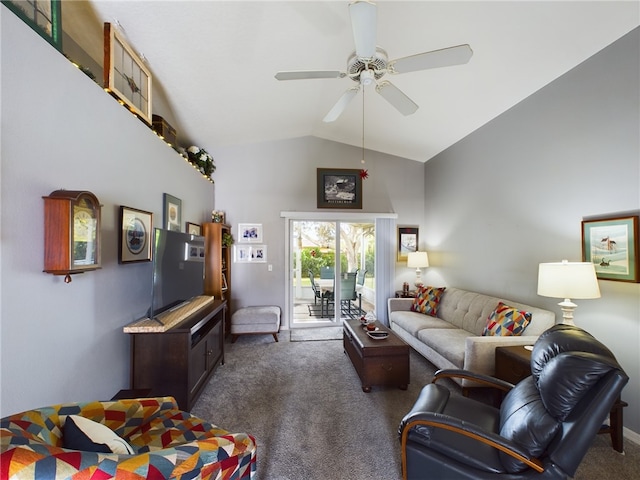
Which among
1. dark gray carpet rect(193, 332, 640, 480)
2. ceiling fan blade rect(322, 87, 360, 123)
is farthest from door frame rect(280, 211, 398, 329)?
ceiling fan blade rect(322, 87, 360, 123)

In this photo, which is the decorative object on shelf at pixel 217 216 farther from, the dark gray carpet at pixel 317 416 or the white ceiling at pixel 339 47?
the dark gray carpet at pixel 317 416

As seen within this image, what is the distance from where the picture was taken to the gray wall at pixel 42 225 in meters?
1.24

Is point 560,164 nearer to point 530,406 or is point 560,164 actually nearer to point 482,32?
point 482,32

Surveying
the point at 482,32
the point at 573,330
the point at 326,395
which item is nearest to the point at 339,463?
the point at 326,395

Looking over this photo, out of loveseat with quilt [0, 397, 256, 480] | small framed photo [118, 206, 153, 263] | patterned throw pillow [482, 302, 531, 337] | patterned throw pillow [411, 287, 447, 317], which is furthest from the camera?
patterned throw pillow [411, 287, 447, 317]

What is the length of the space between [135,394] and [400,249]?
4316 mm

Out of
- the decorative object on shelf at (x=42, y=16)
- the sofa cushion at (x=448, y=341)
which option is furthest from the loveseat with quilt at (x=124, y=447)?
the sofa cushion at (x=448, y=341)

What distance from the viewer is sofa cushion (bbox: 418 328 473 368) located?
260 cm

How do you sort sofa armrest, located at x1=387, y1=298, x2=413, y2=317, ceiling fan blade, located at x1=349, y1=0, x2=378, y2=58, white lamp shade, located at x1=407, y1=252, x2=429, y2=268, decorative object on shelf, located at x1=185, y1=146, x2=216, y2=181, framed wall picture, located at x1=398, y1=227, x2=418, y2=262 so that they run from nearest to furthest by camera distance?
ceiling fan blade, located at x1=349, y1=0, x2=378, y2=58, decorative object on shelf, located at x1=185, y1=146, x2=216, y2=181, sofa armrest, located at x1=387, y1=298, x2=413, y2=317, white lamp shade, located at x1=407, y1=252, x2=429, y2=268, framed wall picture, located at x1=398, y1=227, x2=418, y2=262

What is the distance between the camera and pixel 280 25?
2166 millimetres

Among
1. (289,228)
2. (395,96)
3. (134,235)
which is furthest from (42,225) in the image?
(289,228)

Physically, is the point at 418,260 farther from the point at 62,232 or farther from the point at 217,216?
the point at 62,232

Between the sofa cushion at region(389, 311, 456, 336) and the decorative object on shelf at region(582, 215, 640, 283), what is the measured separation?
1689 millimetres

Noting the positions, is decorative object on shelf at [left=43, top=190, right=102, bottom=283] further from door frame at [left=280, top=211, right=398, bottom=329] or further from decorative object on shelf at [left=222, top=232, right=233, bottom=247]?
door frame at [left=280, top=211, right=398, bottom=329]
